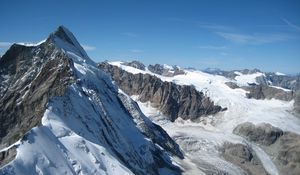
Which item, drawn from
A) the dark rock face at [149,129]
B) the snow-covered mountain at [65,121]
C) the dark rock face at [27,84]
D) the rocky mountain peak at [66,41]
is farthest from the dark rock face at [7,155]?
the dark rock face at [149,129]

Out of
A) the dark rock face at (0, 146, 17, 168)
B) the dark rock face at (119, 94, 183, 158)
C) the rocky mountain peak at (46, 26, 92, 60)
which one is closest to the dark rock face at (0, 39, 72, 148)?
the rocky mountain peak at (46, 26, 92, 60)

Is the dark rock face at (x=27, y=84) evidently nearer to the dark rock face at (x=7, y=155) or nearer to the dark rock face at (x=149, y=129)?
the dark rock face at (x=7, y=155)

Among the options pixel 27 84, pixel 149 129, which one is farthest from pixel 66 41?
pixel 149 129

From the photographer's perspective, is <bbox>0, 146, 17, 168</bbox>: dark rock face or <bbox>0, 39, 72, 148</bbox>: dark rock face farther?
<bbox>0, 39, 72, 148</bbox>: dark rock face

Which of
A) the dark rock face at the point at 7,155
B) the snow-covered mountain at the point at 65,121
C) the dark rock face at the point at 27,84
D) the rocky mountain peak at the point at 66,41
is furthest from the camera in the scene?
the rocky mountain peak at the point at 66,41

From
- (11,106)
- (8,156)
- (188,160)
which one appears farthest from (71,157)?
(188,160)

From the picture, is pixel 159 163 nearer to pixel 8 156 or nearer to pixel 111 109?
pixel 111 109

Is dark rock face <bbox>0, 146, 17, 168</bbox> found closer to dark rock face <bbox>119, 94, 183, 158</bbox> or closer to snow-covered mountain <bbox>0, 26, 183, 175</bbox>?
snow-covered mountain <bbox>0, 26, 183, 175</bbox>
